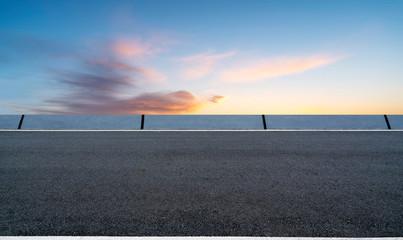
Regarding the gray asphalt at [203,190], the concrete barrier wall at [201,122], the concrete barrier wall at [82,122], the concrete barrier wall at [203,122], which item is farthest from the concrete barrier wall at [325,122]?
the concrete barrier wall at [82,122]

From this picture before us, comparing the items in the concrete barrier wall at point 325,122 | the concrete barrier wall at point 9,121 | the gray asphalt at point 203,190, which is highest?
the concrete barrier wall at point 9,121

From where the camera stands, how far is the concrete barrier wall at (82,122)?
1397 cm

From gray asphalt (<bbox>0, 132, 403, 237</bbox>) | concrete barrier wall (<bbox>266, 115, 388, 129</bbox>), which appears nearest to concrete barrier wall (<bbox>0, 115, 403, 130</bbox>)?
concrete barrier wall (<bbox>266, 115, 388, 129</bbox>)

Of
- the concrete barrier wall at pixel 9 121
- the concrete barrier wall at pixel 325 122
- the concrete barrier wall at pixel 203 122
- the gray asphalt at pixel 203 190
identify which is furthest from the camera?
the concrete barrier wall at pixel 9 121

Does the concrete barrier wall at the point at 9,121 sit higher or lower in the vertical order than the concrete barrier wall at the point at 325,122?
higher

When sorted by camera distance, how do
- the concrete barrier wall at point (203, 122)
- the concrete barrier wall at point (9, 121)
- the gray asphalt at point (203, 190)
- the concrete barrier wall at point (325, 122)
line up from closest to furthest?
1. the gray asphalt at point (203, 190)
2. the concrete barrier wall at point (325, 122)
3. the concrete barrier wall at point (203, 122)
4. the concrete barrier wall at point (9, 121)

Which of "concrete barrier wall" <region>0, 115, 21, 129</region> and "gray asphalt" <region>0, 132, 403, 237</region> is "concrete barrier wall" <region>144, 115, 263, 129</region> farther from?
"concrete barrier wall" <region>0, 115, 21, 129</region>

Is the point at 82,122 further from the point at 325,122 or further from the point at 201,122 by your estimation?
the point at 325,122

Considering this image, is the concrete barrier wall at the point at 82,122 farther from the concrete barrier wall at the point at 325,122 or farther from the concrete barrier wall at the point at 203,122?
the concrete barrier wall at the point at 325,122

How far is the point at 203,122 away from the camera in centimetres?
1428

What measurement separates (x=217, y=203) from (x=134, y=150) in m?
4.64

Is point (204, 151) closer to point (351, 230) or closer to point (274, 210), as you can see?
point (274, 210)

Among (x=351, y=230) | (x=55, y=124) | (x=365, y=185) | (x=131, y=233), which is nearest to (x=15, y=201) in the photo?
(x=131, y=233)

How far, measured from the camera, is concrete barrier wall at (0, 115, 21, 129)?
14.1 m
